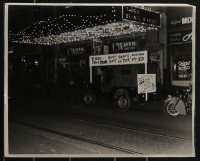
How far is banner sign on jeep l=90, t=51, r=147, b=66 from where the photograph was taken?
736cm

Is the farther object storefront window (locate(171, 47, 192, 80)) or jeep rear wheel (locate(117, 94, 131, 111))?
jeep rear wheel (locate(117, 94, 131, 111))

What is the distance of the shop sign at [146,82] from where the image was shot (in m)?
7.37

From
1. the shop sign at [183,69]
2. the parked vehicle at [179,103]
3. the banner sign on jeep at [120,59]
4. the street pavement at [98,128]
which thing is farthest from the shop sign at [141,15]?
the street pavement at [98,128]

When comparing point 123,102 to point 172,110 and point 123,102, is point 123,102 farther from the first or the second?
point 172,110

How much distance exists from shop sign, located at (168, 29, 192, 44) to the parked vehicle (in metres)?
0.62

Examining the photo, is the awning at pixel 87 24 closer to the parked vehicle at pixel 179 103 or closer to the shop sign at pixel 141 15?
the shop sign at pixel 141 15

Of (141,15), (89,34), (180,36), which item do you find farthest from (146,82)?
(89,34)

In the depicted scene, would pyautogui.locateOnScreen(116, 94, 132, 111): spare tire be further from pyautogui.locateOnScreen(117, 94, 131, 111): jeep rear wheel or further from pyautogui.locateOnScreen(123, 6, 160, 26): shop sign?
pyautogui.locateOnScreen(123, 6, 160, 26): shop sign

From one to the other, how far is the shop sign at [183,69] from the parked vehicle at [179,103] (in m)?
0.17

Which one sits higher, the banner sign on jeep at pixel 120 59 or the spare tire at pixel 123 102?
the banner sign on jeep at pixel 120 59

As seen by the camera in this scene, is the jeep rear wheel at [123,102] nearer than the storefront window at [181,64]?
No

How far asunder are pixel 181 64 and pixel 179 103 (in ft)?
1.69

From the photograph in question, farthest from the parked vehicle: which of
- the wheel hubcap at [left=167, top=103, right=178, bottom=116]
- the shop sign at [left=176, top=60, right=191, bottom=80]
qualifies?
the shop sign at [left=176, top=60, right=191, bottom=80]

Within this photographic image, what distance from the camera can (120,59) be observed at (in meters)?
7.40
